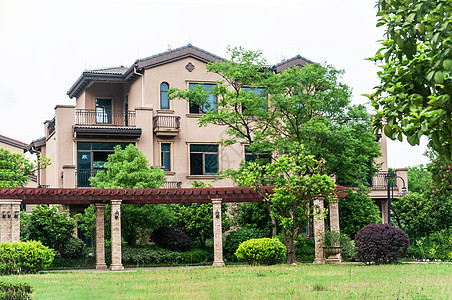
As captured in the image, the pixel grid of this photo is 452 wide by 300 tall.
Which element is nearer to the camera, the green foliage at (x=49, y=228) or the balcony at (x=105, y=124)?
the green foliage at (x=49, y=228)

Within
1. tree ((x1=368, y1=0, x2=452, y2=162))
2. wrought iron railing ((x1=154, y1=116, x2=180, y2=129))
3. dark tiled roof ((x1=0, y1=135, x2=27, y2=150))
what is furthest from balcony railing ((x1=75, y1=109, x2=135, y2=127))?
tree ((x1=368, y1=0, x2=452, y2=162))

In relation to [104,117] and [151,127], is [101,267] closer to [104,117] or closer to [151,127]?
[151,127]

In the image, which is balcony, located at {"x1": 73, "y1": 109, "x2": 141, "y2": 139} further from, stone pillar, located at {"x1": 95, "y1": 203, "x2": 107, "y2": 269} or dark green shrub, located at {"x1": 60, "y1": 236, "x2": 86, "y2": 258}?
stone pillar, located at {"x1": 95, "y1": 203, "x2": 107, "y2": 269}

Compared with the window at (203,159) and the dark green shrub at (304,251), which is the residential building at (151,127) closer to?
the window at (203,159)

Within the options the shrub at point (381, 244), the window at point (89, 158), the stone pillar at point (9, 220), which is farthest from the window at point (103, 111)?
the shrub at point (381, 244)

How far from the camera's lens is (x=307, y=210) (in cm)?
2339

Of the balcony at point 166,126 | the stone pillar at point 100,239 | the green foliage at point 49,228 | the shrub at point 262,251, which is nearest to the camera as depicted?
the shrub at point 262,251

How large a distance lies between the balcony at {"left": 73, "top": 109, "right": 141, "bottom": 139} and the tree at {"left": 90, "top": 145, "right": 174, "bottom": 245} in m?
3.29

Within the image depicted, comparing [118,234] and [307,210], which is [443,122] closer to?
[307,210]

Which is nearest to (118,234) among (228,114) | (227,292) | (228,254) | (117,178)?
(117,178)

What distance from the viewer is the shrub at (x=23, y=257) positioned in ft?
66.8

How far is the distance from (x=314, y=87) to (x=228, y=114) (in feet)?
14.7

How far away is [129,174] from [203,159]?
7.74 meters

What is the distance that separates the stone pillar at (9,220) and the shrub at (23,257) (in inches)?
64.9
